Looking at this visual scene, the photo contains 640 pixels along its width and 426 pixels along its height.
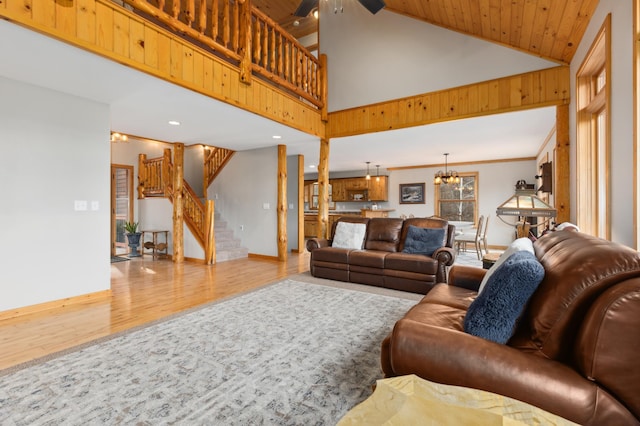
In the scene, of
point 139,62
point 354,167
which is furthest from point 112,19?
point 354,167

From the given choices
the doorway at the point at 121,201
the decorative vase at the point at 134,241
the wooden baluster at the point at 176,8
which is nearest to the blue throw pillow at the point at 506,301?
the wooden baluster at the point at 176,8

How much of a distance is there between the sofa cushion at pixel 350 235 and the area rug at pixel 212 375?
186cm

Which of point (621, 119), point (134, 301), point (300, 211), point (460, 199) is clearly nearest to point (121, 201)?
point (300, 211)

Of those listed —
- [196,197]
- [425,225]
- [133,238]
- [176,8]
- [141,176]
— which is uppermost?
[176,8]

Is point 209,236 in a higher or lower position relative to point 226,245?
higher

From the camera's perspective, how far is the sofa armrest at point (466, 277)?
2.59 meters

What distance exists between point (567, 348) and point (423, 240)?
319 cm

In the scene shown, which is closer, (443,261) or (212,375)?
(212,375)

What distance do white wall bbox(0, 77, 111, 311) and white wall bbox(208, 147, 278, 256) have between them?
315cm

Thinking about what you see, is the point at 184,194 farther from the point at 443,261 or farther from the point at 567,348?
the point at 567,348

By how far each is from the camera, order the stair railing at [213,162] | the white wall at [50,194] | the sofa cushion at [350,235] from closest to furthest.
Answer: the white wall at [50,194] < the sofa cushion at [350,235] < the stair railing at [213,162]

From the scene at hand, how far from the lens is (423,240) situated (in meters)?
4.34

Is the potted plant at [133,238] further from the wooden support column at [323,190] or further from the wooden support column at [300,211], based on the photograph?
the wooden support column at [323,190]

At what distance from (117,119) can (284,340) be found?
3985mm
